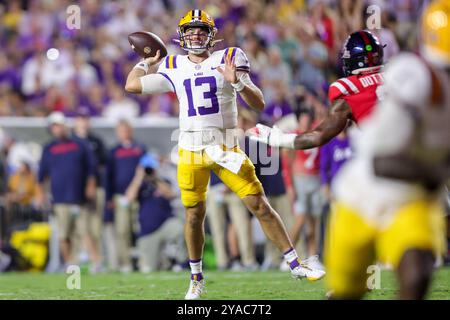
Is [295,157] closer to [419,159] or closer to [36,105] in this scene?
[36,105]

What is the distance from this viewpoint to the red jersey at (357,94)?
18.9ft

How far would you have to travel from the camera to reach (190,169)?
6.55 m

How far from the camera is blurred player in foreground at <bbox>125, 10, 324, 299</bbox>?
6453 mm

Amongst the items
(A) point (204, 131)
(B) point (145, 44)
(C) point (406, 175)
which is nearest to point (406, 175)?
(C) point (406, 175)

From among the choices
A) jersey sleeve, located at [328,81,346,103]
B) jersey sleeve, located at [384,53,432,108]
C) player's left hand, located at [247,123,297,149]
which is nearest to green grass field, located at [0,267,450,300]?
A: jersey sleeve, located at [328,81,346,103]

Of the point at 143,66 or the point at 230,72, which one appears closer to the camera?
the point at 230,72

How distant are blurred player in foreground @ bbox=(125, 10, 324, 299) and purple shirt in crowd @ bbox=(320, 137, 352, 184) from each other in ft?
8.89

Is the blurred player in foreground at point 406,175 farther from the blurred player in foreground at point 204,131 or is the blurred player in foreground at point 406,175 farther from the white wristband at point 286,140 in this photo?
the blurred player in foreground at point 204,131

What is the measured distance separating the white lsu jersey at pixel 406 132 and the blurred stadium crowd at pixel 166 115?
5440mm

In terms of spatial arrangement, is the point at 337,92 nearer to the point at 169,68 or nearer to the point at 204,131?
the point at 204,131

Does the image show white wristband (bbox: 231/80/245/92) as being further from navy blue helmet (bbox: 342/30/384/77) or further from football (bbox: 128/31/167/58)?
football (bbox: 128/31/167/58)

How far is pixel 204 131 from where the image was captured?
655 centimetres

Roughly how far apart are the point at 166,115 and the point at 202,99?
503 centimetres

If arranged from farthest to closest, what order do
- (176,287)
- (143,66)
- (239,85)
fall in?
(176,287), (143,66), (239,85)
